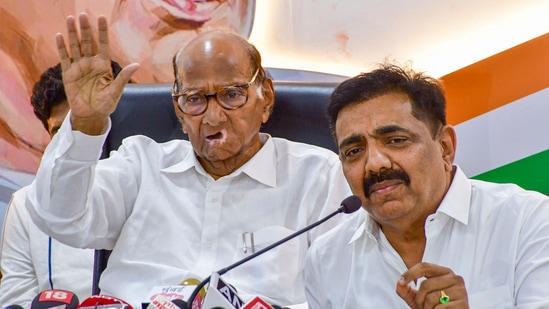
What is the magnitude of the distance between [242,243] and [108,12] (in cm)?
160

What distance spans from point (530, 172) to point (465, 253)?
1407mm

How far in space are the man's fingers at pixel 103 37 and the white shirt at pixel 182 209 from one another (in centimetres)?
22

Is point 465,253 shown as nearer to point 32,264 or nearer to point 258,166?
point 258,166

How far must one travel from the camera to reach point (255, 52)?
254cm

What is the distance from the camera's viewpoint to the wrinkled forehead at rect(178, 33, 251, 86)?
2.41m

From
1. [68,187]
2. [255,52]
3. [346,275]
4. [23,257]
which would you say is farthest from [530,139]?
[23,257]

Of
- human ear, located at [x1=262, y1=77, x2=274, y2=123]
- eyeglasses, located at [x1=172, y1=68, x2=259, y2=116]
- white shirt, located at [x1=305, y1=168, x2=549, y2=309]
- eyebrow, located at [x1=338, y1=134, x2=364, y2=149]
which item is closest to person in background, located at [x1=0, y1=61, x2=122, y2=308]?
eyeglasses, located at [x1=172, y1=68, x2=259, y2=116]

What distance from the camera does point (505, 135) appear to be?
3.03m

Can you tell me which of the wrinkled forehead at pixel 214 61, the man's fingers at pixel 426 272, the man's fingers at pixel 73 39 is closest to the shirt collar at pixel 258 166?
the wrinkled forehead at pixel 214 61

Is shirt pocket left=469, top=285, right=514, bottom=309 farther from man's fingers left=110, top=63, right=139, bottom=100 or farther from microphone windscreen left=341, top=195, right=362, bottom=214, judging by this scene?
man's fingers left=110, top=63, right=139, bottom=100

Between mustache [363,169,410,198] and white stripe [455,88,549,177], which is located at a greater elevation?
mustache [363,169,410,198]

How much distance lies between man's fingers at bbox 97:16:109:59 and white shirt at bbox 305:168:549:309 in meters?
0.75

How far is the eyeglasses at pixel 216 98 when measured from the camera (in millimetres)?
2396

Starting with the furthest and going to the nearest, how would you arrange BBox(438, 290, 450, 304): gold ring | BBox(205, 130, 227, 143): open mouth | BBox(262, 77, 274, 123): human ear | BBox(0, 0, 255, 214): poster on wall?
1. BBox(0, 0, 255, 214): poster on wall
2. BBox(262, 77, 274, 123): human ear
3. BBox(205, 130, 227, 143): open mouth
4. BBox(438, 290, 450, 304): gold ring
